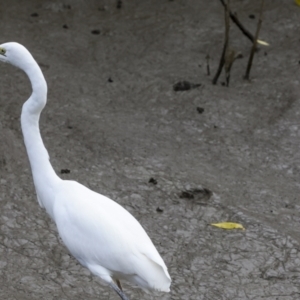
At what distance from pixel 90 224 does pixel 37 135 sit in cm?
50

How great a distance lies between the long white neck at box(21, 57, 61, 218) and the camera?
3361 mm

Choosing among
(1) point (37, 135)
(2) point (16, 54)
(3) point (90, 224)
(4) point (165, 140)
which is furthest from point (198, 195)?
(2) point (16, 54)

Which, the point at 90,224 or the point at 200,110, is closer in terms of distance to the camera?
the point at 90,224

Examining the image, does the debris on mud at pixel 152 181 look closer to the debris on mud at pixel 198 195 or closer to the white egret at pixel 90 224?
the debris on mud at pixel 198 195

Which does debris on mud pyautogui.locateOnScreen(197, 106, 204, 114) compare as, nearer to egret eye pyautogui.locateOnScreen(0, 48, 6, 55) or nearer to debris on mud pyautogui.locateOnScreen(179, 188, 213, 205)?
debris on mud pyautogui.locateOnScreen(179, 188, 213, 205)

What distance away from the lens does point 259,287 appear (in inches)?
156

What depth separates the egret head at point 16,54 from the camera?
3.35 metres

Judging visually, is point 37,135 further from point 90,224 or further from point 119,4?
point 119,4

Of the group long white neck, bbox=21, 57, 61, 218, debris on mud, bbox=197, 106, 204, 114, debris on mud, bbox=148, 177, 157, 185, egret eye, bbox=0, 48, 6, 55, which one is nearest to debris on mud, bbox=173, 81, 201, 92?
debris on mud, bbox=197, 106, 204, 114

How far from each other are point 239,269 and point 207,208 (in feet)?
1.92

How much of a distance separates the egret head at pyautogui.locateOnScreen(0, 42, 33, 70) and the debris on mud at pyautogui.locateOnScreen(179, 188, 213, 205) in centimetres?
167

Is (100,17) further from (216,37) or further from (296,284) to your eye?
(296,284)

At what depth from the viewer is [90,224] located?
11.3ft

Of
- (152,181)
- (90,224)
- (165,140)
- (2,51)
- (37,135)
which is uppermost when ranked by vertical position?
(2,51)
